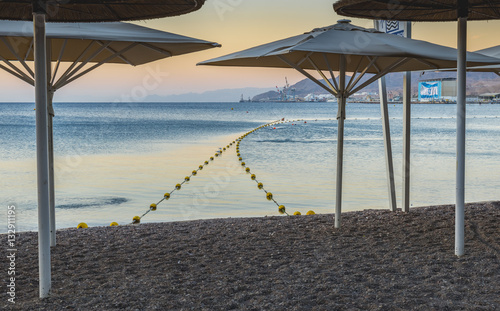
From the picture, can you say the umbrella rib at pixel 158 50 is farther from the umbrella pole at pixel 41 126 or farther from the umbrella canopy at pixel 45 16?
the umbrella pole at pixel 41 126

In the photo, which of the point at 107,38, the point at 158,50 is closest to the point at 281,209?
the point at 158,50

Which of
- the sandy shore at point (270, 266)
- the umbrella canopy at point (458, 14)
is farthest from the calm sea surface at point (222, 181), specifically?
the umbrella canopy at point (458, 14)

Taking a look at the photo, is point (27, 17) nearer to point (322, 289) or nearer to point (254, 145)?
point (322, 289)

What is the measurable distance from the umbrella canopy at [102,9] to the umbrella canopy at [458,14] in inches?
56.1

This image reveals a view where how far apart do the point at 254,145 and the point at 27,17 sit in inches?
757

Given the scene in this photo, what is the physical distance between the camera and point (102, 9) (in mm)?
4270

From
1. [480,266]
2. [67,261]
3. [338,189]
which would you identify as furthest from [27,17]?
[480,266]

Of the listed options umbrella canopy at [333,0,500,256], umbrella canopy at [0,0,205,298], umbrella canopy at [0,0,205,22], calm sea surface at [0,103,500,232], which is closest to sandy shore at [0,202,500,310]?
umbrella canopy at [0,0,205,298]

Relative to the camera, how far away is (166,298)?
3684 millimetres

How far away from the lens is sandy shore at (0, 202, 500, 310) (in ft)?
11.9

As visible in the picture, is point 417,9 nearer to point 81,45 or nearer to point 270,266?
point 270,266

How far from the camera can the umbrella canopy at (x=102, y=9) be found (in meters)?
3.99

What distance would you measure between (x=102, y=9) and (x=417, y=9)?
9.48ft

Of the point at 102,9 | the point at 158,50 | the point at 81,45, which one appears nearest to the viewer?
the point at 102,9
